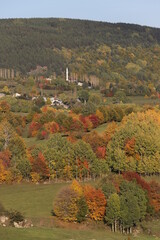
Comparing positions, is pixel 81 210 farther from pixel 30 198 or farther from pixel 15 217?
pixel 30 198

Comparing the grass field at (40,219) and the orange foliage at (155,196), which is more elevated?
the orange foliage at (155,196)

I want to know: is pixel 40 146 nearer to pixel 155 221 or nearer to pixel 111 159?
pixel 111 159

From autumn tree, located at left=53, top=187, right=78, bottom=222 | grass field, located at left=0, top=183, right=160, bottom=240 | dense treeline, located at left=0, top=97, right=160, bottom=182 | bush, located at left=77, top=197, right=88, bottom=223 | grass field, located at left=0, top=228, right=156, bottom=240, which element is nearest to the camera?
grass field, located at left=0, top=228, right=156, bottom=240

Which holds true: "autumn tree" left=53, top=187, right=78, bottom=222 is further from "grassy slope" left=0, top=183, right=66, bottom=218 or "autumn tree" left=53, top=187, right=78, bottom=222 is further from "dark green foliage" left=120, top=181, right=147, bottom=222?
"dark green foliage" left=120, top=181, right=147, bottom=222

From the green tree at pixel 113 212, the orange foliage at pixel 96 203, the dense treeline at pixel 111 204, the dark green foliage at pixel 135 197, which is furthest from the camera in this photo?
the orange foliage at pixel 96 203

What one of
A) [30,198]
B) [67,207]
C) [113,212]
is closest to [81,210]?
[67,207]

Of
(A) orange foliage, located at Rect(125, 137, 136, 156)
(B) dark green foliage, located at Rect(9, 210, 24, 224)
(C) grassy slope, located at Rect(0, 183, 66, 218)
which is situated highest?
(A) orange foliage, located at Rect(125, 137, 136, 156)

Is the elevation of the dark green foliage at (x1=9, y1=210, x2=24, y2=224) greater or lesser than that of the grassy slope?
greater

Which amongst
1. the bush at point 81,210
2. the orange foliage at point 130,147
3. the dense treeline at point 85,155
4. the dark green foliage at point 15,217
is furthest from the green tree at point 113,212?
the orange foliage at point 130,147

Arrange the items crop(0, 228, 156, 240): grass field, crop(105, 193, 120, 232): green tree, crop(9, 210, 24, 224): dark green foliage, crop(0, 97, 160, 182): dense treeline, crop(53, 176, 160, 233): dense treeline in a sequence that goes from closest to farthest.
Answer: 1. crop(0, 228, 156, 240): grass field
2. crop(9, 210, 24, 224): dark green foliage
3. crop(105, 193, 120, 232): green tree
4. crop(53, 176, 160, 233): dense treeline
5. crop(0, 97, 160, 182): dense treeline

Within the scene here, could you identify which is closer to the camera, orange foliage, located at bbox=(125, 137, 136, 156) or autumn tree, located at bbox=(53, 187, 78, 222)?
autumn tree, located at bbox=(53, 187, 78, 222)

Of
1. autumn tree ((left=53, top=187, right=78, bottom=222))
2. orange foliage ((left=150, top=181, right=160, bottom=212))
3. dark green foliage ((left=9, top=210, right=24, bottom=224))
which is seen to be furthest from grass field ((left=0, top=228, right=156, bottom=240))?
orange foliage ((left=150, top=181, right=160, bottom=212))

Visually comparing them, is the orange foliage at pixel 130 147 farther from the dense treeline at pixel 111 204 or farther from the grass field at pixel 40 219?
the dense treeline at pixel 111 204
